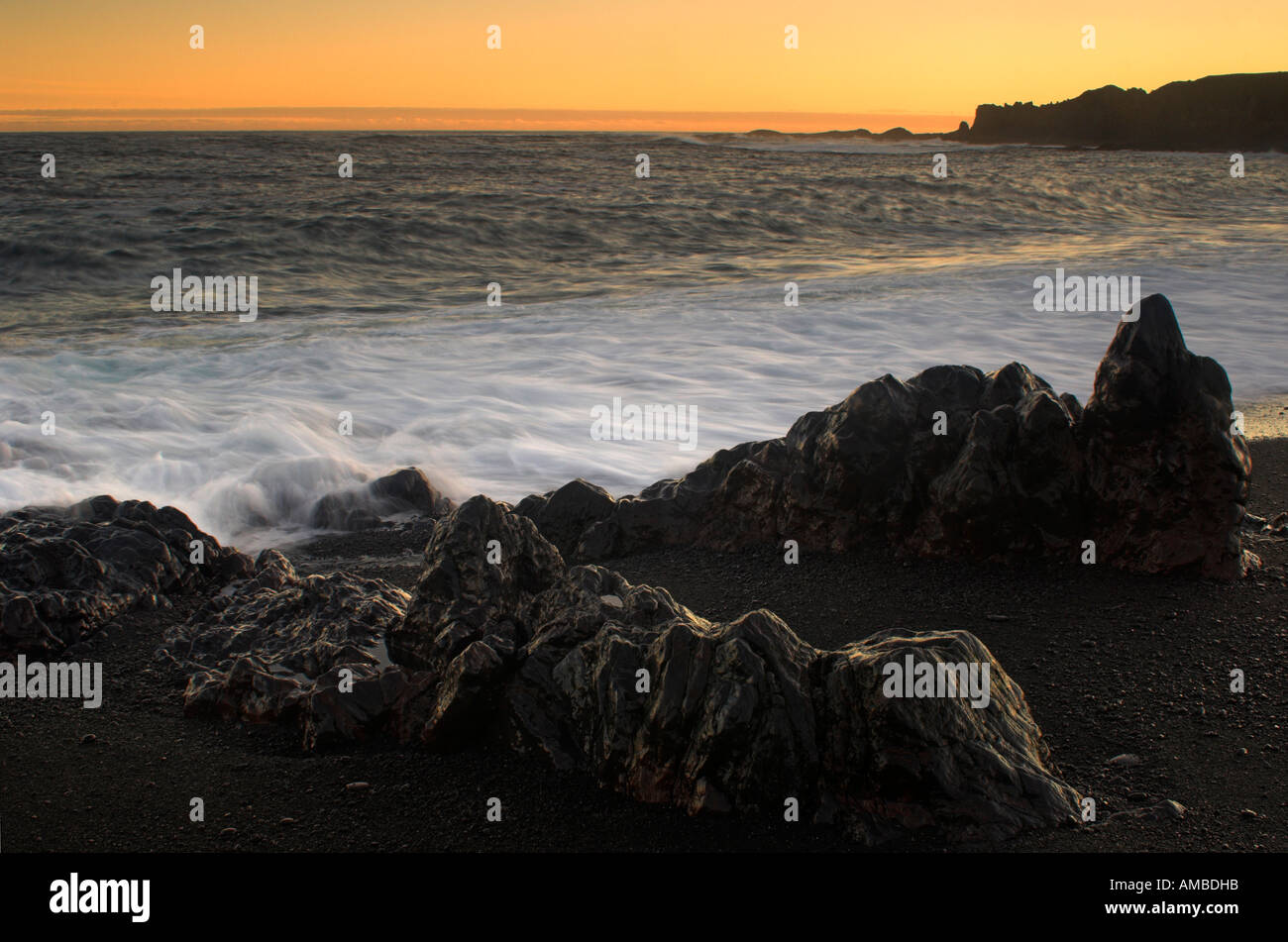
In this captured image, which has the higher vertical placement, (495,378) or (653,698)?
(495,378)

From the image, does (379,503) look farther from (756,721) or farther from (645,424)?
(756,721)

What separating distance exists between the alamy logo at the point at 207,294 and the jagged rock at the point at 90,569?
362 inches

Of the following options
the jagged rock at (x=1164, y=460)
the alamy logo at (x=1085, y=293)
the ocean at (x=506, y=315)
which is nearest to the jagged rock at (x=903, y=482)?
the jagged rock at (x=1164, y=460)

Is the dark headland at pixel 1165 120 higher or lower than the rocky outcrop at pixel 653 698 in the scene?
higher

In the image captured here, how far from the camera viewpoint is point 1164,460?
445 centimetres

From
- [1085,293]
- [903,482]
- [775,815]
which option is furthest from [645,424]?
[1085,293]

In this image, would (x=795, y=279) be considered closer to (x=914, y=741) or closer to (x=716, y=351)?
(x=716, y=351)

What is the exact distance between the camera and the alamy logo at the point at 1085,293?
14133 mm

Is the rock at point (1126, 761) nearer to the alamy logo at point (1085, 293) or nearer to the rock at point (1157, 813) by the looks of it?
the rock at point (1157, 813)

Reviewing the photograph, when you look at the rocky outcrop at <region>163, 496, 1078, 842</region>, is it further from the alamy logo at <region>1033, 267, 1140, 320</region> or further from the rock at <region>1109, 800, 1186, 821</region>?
the alamy logo at <region>1033, 267, 1140, 320</region>

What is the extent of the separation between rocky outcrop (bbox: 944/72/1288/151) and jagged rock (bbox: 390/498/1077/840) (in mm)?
69835

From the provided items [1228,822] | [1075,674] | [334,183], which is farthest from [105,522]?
[334,183]

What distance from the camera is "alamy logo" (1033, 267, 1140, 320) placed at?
14133 millimetres

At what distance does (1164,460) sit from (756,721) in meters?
2.76
